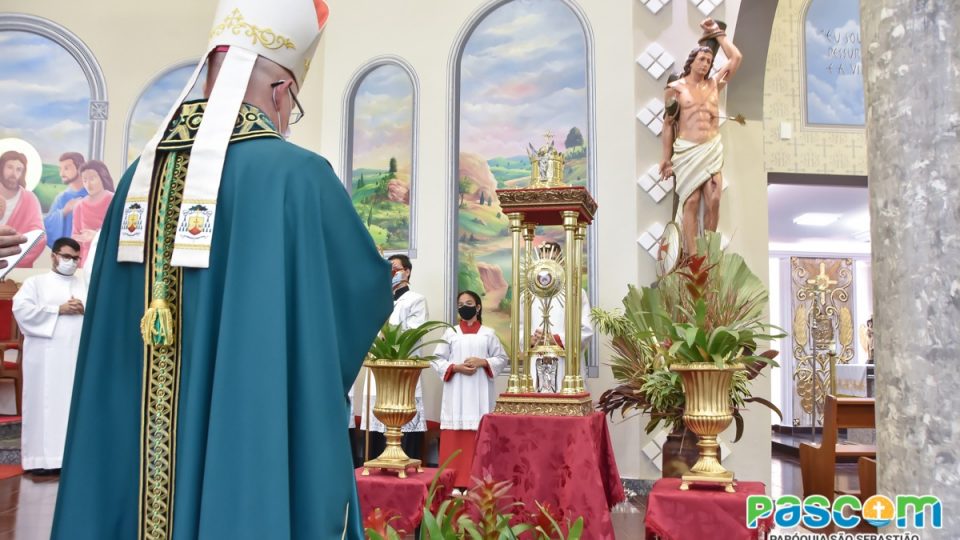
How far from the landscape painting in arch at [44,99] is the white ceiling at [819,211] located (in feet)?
29.0

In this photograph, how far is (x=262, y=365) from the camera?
1669 mm

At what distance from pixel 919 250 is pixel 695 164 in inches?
201

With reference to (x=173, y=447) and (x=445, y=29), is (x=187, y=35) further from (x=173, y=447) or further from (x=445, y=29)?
(x=173, y=447)

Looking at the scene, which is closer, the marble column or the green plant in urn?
the marble column

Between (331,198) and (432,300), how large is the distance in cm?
652

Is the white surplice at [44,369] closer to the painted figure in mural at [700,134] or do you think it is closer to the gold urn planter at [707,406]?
the painted figure in mural at [700,134]

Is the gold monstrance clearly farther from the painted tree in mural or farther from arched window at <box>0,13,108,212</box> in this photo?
arched window at <box>0,13,108,212</box>

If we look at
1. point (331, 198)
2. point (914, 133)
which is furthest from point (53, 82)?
point (914, 133)

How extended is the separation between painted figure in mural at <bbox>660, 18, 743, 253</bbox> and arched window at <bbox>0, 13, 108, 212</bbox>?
21.9 feet

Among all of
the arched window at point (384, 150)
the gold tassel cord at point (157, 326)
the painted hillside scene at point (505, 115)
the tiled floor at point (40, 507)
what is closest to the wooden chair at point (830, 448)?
the tiled floor at point (40, 507)

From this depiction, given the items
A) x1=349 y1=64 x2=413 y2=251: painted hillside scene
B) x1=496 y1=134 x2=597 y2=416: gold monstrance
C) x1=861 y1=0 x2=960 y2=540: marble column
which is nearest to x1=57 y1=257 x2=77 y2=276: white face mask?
x1=349 y1=64 x2=413 y2=251: painted hillside scene

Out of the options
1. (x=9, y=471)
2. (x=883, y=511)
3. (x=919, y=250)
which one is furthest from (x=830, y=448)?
(x=9, y=471)

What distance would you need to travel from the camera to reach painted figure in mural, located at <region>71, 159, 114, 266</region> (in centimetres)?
936

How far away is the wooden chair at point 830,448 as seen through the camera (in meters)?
5.20
